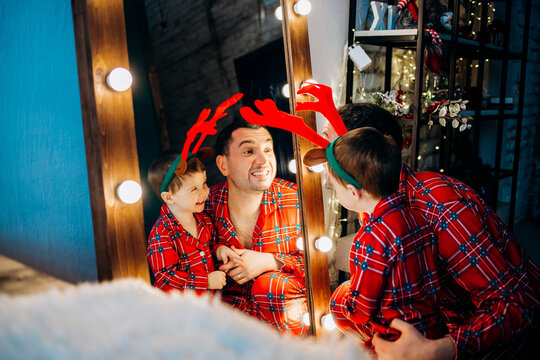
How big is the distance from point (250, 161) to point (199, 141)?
210 millimetres

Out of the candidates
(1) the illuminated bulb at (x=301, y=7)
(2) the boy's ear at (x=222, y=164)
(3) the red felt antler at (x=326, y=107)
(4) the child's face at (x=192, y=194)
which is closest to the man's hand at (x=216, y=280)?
(4) the child's face at (x=192, y=194)

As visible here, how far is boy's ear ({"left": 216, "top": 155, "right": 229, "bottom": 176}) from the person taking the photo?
1.12 m

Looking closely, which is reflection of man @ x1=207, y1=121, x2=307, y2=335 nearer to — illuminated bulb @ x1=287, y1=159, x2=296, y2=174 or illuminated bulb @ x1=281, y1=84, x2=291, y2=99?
illuminated bulb @ x1=287, y1=159, x2=296, y2=174

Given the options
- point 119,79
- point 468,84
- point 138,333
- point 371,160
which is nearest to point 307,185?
point 371,160

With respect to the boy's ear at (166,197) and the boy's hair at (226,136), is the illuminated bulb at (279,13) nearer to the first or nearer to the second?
the boy's hair at (226,136)

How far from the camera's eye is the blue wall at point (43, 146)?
33.7 inches

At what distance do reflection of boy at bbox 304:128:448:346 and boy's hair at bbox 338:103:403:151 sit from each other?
25 centimetres

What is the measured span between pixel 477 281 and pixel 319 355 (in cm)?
93

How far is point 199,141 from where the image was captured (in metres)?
1.05

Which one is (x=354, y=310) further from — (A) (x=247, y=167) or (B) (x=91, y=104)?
(B) (x=91, y=104)

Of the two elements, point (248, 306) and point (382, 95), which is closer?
point (248, 306)

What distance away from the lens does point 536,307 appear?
982 mm

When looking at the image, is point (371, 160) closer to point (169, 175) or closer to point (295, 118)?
point (295, 118)

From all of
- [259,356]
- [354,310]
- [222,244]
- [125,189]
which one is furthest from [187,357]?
[222,244]
